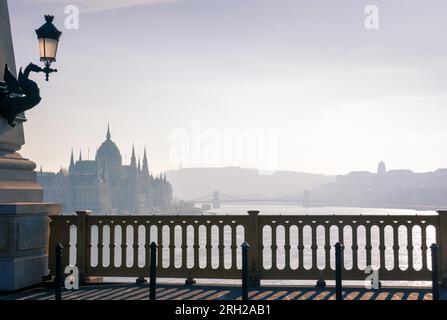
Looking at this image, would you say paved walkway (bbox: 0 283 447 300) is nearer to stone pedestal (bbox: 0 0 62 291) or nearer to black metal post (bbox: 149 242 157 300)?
stone pedestal (bbox: 0 0 62 291)

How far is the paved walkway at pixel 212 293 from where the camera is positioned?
34.4 ft

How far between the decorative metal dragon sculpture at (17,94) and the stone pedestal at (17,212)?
23cm

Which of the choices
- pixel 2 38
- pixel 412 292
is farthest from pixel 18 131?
pixel 412 292

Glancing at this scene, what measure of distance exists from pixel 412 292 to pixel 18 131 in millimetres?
8857

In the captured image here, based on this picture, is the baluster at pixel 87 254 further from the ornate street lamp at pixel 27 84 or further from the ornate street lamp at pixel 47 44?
the ornate street lamp at pixel 47 44

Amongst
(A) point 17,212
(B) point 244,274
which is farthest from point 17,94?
(B) point 244,274

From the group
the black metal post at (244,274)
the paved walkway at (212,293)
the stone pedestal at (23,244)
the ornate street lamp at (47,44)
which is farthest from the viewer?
the ornate street lamp at (47,44)

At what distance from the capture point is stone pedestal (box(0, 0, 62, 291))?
433 inches

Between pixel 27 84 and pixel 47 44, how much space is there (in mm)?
945

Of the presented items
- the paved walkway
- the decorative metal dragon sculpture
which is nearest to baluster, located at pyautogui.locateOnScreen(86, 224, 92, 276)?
the paved walkway

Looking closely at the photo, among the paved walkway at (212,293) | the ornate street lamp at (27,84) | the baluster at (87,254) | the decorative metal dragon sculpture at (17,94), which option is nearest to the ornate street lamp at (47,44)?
the ornate street lamp at (27,84)
